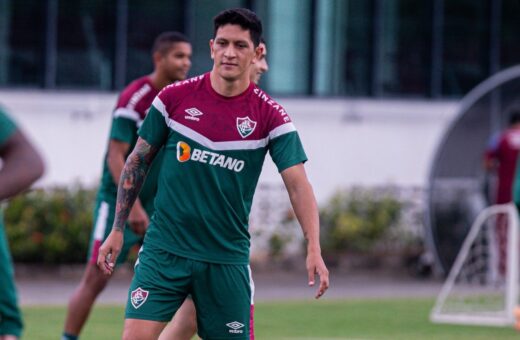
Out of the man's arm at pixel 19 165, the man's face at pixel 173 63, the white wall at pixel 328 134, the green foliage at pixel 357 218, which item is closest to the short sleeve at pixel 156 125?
the man's arm at pixel 19 165

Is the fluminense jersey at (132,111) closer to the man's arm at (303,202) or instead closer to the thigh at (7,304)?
the thigh at (7,304)

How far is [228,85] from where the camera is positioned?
763 cm

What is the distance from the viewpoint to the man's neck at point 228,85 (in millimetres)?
7633

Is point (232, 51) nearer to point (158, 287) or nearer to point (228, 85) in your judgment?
point (228, 85)

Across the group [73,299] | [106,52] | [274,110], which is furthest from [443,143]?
[274,110]

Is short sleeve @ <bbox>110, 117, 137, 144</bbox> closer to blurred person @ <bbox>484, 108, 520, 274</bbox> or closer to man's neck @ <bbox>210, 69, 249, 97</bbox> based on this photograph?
man's neck @ <bbox>210, 69, 249, 97</bbox>

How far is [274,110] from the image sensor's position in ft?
25.2

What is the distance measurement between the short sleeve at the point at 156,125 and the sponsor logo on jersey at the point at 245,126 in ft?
1.36

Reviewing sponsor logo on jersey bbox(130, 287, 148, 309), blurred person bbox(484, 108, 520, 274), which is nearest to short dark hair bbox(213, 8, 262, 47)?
sponsor logo on jersey bbox(130, 287, 148, 309)

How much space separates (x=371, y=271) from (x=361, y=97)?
10.1ft

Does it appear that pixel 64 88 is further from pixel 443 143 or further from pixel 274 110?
pixel 274 110

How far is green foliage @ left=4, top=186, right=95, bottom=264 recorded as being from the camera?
1848cm

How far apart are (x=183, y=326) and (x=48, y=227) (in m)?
10.9

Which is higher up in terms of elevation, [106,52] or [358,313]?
[106,52]
